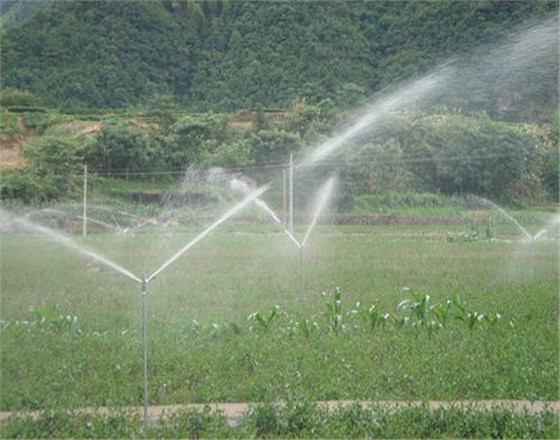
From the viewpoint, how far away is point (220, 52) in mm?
45062

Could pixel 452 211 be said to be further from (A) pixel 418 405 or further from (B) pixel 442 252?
(A) pixel 418 405

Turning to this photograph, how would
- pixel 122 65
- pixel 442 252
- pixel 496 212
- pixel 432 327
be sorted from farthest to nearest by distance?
pixel 122 65 < pixel 496 212 < pixel 442 252 < pixel 432 327

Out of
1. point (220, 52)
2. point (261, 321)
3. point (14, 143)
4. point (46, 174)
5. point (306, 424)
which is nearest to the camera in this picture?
point (306, 424)

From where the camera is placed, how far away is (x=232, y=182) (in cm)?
2497

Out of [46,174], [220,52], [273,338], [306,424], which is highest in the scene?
[220,52]

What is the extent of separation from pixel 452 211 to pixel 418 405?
69.2ft

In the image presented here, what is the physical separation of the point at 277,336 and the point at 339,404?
1.84 metres

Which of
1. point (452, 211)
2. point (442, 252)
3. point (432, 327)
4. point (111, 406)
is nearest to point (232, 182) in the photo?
point (452, 211)

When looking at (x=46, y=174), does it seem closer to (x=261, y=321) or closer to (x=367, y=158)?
(x=367, y=158)

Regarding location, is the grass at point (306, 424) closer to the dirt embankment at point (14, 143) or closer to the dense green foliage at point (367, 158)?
the dense green foliage at point (367, 158)

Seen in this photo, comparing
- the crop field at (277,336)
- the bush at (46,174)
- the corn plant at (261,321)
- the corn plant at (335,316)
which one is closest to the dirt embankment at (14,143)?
the bush at (46,174)

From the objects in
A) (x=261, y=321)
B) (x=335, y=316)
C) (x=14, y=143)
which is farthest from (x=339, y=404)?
(x=14, y=143)

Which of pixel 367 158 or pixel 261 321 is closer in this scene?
pixel 261 321

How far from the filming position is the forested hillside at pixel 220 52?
3875cm
